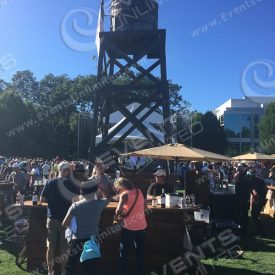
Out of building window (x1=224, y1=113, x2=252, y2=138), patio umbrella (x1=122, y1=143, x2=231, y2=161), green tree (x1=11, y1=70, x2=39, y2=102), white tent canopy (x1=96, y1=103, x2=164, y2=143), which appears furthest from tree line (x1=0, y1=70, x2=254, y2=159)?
patio umbrella (x1=122, y1=143, x2=231, y2=161)

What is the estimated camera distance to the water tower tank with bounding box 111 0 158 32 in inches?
638

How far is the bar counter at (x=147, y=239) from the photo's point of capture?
7.51m

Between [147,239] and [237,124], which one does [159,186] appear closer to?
[147,239]

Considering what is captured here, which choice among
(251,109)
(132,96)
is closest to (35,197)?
(132,96)

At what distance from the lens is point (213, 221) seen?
1109 cm

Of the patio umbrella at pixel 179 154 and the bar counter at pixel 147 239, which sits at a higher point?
the patio umbrella at pixel 179 154

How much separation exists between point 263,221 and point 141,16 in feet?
30.4

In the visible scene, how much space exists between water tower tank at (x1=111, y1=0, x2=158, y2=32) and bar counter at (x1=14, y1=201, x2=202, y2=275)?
10285 millimetres

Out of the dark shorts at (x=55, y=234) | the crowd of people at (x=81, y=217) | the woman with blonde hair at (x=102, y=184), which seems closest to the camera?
the crowd of people at (x=81, y=217)

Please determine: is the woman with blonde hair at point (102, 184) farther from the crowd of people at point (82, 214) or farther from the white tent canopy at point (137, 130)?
the white tent canopy at point (137, 130)

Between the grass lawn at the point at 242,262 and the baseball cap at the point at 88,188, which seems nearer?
the baseball cap at the point at 88,188

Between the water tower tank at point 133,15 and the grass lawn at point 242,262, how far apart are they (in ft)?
31.9

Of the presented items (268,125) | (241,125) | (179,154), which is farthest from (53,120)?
(179,154)

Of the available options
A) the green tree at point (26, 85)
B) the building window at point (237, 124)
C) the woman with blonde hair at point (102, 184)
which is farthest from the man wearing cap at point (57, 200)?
the green tree at point (26, 85)
